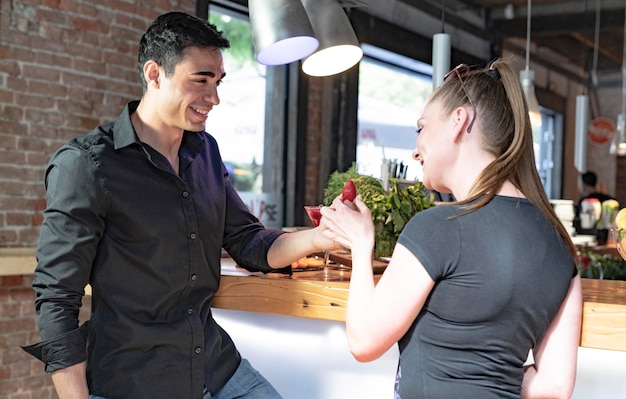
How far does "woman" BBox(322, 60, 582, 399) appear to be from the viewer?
1.57m

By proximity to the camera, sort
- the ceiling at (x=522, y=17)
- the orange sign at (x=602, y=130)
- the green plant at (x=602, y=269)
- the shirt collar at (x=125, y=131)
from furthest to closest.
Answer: the orange sign at (x=602, y=130), the ceiling at (x=522, y=17), the green plant at (x=602, y=269), the shirt collar at (x=125, y=131)

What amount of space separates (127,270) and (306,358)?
768 millimetres

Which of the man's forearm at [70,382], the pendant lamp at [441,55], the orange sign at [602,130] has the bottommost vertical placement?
the man's forearm at [70,382]

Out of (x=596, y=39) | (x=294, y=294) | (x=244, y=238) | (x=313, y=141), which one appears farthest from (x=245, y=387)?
(x=596, y=39)

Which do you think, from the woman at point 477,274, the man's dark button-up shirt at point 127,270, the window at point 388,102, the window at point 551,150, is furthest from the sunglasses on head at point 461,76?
the window at point 551,150

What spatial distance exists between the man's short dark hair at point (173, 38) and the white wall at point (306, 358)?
950 mm

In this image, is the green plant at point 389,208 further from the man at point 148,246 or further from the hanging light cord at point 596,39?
the hanging light cord at point 596,39

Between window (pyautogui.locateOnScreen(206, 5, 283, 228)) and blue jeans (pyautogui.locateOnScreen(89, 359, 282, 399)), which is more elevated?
window (pyautogui.locateOnScreen(206, 5, 283, 228))

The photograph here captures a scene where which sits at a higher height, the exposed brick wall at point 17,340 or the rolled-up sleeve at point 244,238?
the rolled-up sleeve at point 244,238

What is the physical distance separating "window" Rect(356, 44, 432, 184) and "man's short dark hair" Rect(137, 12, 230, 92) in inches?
204

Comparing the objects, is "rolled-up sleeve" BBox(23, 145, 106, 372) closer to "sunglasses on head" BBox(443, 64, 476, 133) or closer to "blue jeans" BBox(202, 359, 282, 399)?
"blue jeans" BBox(202, 359, 282, 399)

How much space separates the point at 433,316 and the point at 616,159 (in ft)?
43.3

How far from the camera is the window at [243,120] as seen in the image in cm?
603

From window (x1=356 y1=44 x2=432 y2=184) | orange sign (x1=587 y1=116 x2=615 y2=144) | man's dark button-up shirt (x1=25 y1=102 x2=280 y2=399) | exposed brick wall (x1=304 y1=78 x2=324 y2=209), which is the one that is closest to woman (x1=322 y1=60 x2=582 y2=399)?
man's dark button-up shirt (x1=25 y1=102 x2=280 y2=399)
